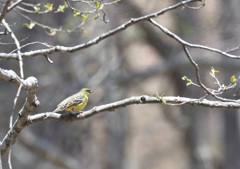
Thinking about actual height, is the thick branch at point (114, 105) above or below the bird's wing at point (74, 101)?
below

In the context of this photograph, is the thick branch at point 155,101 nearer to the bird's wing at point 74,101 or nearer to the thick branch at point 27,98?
the thick branch at point 27,98

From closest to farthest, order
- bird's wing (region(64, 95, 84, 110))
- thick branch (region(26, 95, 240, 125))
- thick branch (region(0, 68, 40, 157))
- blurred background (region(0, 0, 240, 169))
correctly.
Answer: thick branch (region(0, 68, 40, 157)) < thick branch (region(26, 95, 240, 125)) < bird's wing (region(64, 95, 84, 110)) < blurred background (region(0, 0, 240, 169))

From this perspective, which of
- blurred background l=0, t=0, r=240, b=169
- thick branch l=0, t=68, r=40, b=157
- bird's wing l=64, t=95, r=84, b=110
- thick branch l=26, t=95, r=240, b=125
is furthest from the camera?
blurred background l=0, t=0, r=240, b=169

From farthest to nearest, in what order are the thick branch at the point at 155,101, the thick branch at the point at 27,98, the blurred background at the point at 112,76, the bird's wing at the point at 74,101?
the blurred background at the point at 112,76 < the bird's wing at the point at 74,101 < the thick branch at the point at 155,101 < the thick branch at the point at 27,98

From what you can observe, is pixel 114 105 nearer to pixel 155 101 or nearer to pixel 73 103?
pixel 155 101

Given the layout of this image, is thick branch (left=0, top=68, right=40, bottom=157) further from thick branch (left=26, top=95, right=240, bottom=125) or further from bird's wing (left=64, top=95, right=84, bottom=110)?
bird's wing (left=64, top=95, right=84, bottom=110)

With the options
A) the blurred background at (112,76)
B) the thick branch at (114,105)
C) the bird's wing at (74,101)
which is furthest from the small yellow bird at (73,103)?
the blurred background at (112,76)

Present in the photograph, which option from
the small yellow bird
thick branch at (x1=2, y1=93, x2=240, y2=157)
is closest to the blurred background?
the small yellow bird

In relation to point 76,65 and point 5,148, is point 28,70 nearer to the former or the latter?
point 76,65

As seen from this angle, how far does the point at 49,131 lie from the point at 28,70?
2.46 meters

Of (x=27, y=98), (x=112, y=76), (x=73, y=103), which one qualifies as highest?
(x=112, y=76)

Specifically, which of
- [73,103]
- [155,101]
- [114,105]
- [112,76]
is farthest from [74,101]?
[112,76]

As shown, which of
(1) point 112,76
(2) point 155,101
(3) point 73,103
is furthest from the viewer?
(1) point 112,76

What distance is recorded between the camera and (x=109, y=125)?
13.1 m
